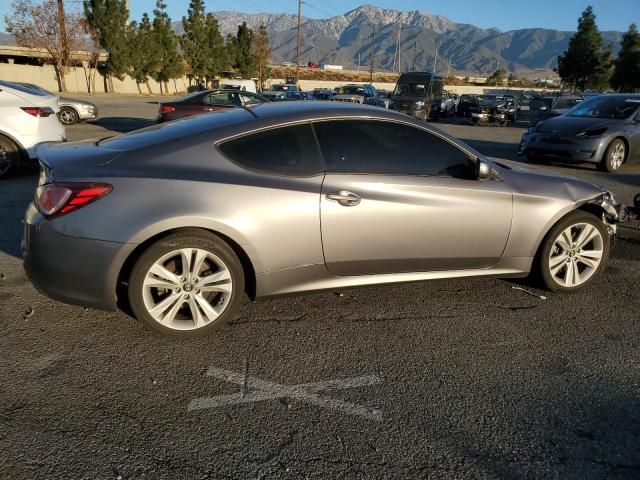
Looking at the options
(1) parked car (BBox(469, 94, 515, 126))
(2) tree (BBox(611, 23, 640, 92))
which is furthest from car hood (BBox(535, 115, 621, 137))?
(2) tree (BBox(611, 23, 640, 92))

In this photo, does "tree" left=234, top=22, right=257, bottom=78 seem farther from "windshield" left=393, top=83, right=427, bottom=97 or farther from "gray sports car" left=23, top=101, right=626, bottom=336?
"gray sports car" left=23, top=101, right=626, bottom=336

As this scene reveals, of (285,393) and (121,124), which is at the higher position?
(285,393)

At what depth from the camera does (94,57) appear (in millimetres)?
45188

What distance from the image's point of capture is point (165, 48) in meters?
49.2

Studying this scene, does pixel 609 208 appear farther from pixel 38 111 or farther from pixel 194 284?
pixel 38 111

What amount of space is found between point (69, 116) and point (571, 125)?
47.7 feet

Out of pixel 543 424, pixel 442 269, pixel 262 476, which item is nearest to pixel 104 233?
pixel 262 476

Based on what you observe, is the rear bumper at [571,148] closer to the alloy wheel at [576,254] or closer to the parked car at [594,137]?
the parked car at [594,137]

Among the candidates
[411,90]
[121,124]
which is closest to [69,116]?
[121,124]

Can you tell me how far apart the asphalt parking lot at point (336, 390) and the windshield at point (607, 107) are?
7886 millimetres

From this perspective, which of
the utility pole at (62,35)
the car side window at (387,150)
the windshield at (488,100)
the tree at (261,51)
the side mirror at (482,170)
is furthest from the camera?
the tree at (261,51)

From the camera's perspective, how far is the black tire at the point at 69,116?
16.5 metres

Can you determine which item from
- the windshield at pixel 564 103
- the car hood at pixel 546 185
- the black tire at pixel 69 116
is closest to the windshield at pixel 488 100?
the windshield at pixel 564 103

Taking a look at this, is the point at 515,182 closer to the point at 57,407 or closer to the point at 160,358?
the point at 160,358
